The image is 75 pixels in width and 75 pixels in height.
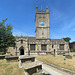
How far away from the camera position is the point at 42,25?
107 ft

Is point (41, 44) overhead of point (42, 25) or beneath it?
beneath

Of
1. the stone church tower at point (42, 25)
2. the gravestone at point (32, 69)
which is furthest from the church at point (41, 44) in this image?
the gravestone at point (32, 69)

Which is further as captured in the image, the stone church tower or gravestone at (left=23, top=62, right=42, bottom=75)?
the stone church tower

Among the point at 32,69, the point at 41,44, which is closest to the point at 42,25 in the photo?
the point at 41,44

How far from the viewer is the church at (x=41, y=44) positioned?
24634mm

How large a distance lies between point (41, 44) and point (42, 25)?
36.5 feet

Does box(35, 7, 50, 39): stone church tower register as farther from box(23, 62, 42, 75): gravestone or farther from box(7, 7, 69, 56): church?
box(23, 62, 42, 75): gravestone

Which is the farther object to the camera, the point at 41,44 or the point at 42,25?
the point at 42,25

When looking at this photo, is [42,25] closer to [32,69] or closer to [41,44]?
[41,44]

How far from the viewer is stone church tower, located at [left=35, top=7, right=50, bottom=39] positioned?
32.1 m

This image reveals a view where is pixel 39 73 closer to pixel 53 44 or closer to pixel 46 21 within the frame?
pixel 53 44

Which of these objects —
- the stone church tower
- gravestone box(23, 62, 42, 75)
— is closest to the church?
the stone church tower

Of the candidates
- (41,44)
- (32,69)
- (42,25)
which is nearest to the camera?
(32,69)

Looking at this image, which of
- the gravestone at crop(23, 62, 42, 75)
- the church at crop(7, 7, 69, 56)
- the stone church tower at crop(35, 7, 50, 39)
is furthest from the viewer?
the stone church tower at crop(35, 7, 50, 39)
